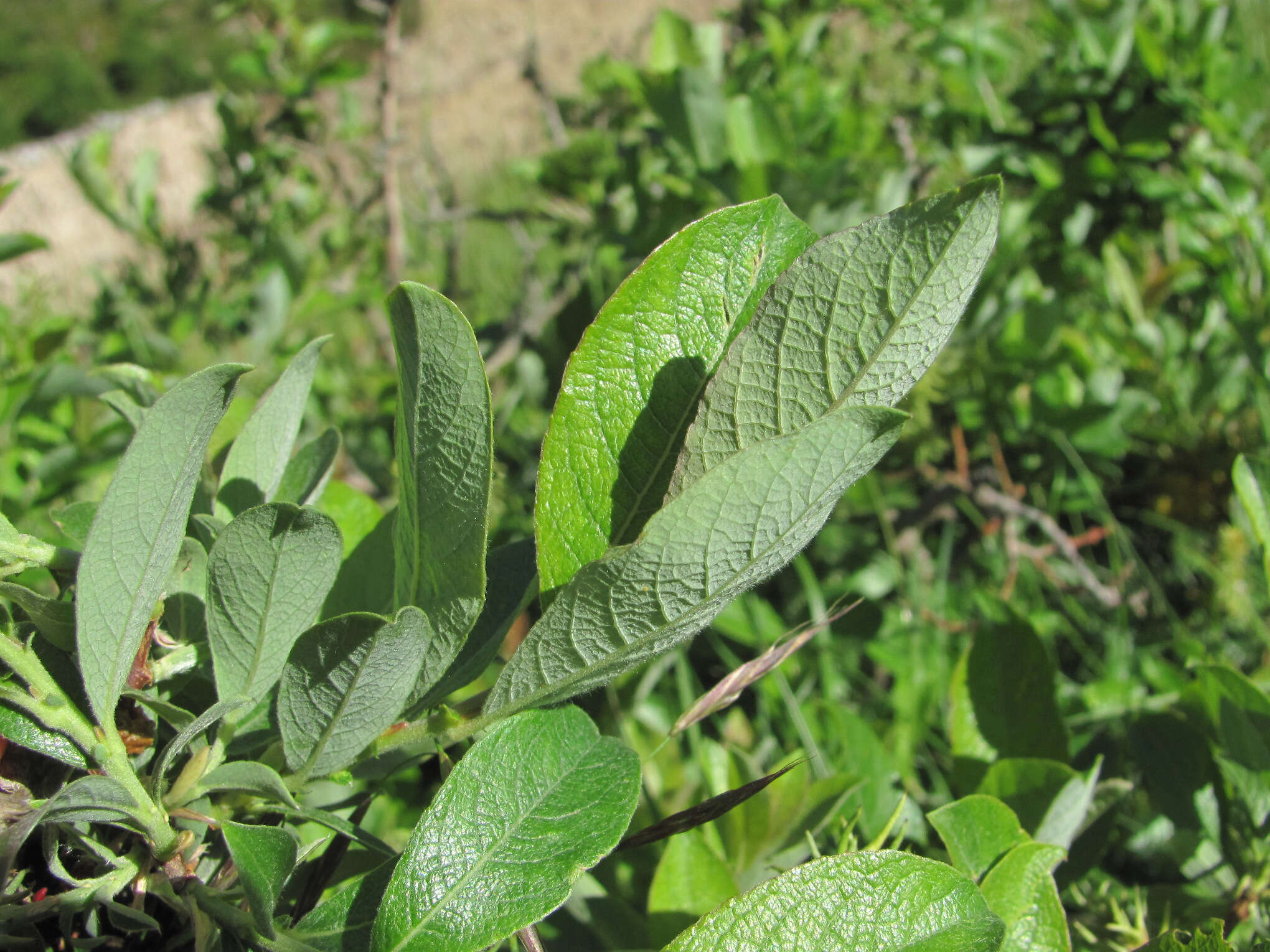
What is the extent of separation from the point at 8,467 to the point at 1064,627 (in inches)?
64.7

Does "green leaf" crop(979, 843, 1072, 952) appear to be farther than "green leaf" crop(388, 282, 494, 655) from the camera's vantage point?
Yes

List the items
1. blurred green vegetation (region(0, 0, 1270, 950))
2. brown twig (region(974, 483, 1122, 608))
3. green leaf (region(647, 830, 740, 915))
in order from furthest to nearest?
brown twig (region(974, 483, 1122, 608)), blurred green vegetation (region(0, 0, 1270, 950)), green leaf (region(647, 830, 740, 915))

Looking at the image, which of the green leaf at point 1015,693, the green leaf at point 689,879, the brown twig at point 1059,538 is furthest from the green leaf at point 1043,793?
the brown twig at point 1059,538

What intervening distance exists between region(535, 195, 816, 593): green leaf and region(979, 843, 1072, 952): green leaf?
30 centimetres

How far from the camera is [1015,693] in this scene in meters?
0.74

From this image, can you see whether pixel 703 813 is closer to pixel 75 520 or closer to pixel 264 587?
pixel 264 587

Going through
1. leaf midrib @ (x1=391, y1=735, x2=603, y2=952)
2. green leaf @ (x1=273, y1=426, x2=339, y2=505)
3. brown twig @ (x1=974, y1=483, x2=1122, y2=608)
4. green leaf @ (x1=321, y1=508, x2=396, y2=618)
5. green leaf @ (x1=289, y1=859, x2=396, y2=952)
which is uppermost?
green leaf @ (x1=273, y1=426, x2=339, y2=505)

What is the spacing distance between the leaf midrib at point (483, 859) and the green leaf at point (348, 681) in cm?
8

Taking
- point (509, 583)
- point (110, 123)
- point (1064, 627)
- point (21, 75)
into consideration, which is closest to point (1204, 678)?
point (509, 583)

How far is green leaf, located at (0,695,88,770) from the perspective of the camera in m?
0.40

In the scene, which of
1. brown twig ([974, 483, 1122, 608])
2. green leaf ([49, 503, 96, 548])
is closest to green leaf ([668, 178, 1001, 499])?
green leaf ([49, 503, 96, 548])

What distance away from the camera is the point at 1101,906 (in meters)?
0.72

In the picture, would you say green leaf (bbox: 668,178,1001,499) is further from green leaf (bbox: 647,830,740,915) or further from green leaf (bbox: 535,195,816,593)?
green leaf (bbox: 647,830,740,915)

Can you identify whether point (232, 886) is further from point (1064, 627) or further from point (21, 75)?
point (21, 75)
